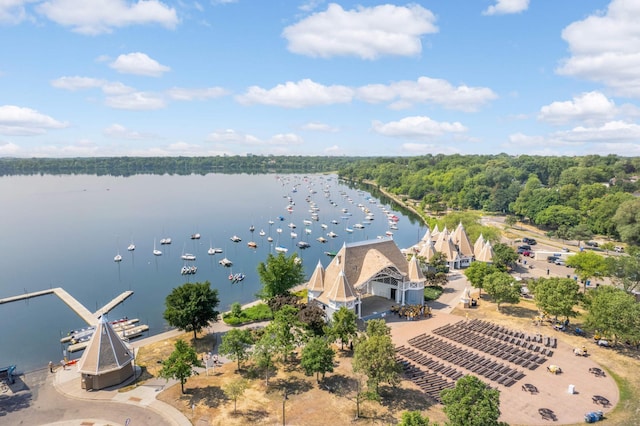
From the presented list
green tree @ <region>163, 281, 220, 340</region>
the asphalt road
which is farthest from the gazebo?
green tree @ <region>163, 281, 220, 340</region>

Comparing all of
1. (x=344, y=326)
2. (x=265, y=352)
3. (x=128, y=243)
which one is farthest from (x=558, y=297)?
(x=128, y=243)

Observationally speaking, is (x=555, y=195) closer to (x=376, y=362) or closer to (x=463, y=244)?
(x=463, y=244)

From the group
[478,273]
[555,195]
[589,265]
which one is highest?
[555,195]

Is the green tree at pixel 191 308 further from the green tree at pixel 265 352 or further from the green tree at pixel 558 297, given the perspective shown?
the green tree at pixel 558 297

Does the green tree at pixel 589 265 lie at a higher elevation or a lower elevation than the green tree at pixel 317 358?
higher

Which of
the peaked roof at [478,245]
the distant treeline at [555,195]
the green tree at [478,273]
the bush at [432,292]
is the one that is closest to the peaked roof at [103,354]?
the bush at [432,292]

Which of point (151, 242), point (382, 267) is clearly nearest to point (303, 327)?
point (382, 267)

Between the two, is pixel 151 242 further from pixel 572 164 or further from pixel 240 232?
Result: pixel 572 164
